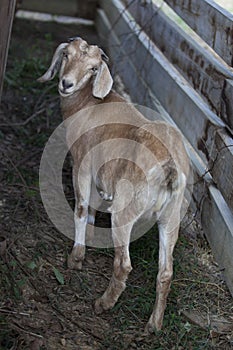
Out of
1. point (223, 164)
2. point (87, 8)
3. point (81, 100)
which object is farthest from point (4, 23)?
point (87, 8)

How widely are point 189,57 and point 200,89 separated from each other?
417 mm

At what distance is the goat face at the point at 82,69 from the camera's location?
4.23 meters

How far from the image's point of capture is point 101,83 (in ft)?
13.9

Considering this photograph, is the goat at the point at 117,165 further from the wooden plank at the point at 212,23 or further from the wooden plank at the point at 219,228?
the wooden plank at the point at 212,23

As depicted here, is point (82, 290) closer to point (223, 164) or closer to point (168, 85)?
point (223, 164)

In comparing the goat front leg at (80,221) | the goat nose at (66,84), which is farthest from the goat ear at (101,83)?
the goat front leg at (80,221)

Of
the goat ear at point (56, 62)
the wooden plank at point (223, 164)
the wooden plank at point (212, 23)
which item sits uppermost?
the wooden plank at point (212, 23)

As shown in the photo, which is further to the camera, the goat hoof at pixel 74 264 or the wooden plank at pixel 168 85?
the wooden plank at pixel 168 85

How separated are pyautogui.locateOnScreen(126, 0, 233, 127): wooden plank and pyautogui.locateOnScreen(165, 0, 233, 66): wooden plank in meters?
0.14

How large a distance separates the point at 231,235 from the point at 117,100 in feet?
3.42

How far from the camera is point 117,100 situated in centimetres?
442

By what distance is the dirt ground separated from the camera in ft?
12.3

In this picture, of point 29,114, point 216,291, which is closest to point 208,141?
point 216,291

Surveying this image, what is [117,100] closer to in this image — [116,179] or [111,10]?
[116,179]
